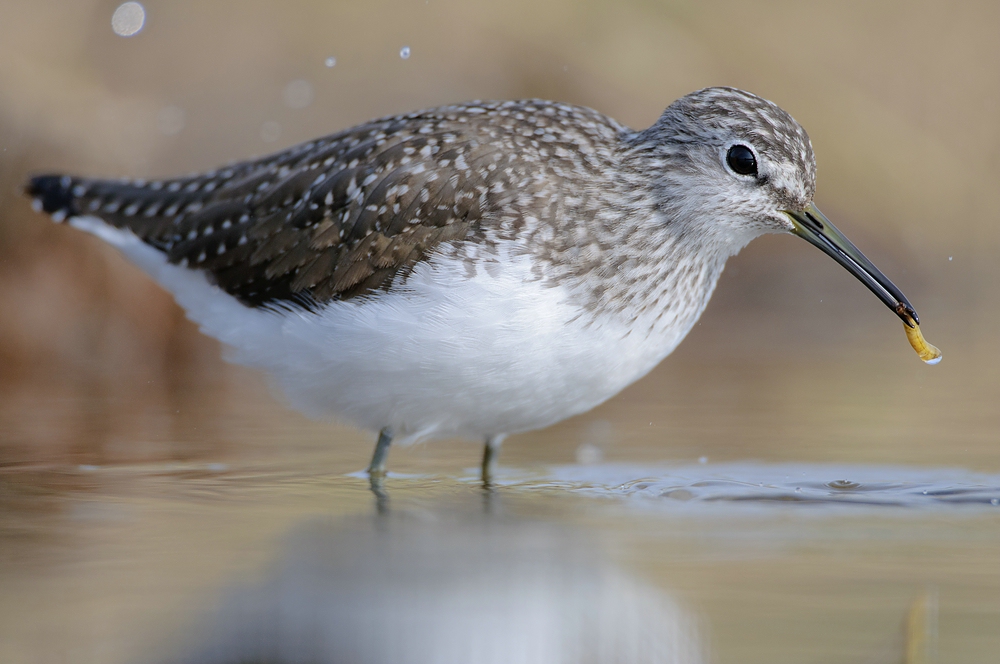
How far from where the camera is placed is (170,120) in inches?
528

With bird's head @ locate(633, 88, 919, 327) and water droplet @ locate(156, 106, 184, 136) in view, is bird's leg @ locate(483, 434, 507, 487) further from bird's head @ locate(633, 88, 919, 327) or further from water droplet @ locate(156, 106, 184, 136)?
water droplet @ locate(156, 106, 184, 136)

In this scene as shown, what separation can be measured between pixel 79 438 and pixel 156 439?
49cm

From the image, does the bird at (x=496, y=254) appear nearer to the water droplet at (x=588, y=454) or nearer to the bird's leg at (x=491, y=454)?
the bird's leg at (x=491, y=454)

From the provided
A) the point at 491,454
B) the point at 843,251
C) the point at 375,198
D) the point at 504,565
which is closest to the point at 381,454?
the point at 491,454

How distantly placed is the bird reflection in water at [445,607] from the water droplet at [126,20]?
34.8 ft

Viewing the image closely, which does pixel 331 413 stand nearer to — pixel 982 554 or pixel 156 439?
pixel 156 439

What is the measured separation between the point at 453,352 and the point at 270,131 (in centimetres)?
816

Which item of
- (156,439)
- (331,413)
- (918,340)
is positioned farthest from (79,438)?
(918,340)

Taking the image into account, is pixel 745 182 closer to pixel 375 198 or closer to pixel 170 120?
pixel 375 198

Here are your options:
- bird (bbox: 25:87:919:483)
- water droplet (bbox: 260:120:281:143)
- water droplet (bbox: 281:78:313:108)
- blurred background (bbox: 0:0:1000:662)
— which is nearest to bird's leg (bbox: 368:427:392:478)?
bird (bbox: 25:87:919:483)

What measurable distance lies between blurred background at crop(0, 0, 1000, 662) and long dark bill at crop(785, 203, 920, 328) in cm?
113

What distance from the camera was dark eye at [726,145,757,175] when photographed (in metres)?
6.52

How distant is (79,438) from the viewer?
25.7 ft

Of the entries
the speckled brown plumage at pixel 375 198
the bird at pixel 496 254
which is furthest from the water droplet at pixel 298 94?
the bird at pixel 496 254
